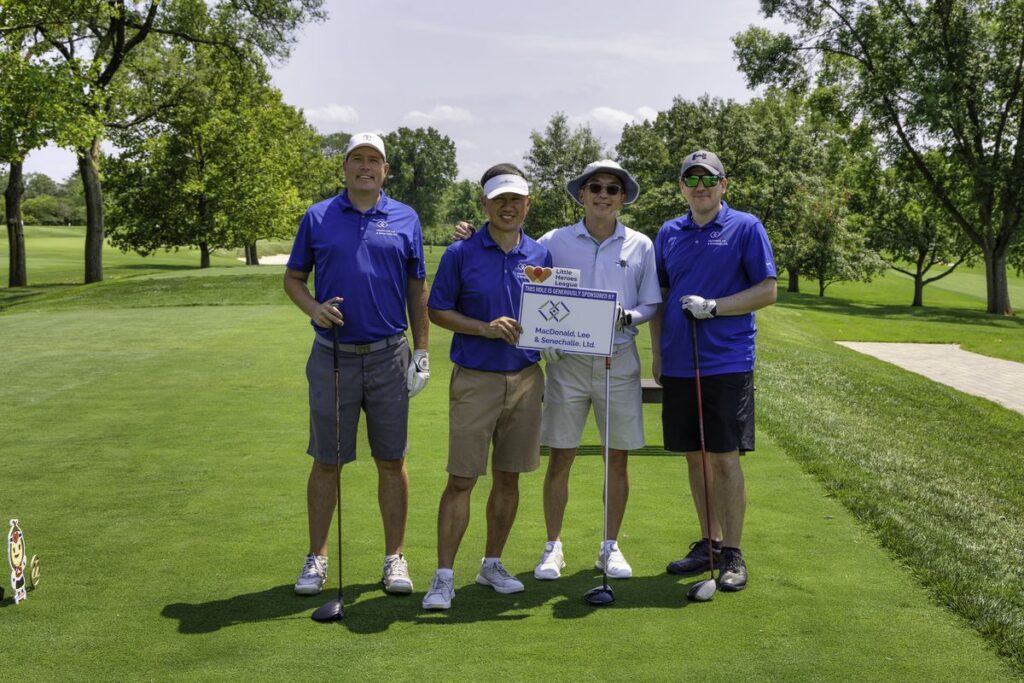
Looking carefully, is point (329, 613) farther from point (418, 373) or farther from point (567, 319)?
point (567, 319)

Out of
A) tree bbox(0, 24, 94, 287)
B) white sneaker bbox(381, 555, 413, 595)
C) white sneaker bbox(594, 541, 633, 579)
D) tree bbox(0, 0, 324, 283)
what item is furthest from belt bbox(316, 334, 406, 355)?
tree bbox(0, 0, 324, 283)

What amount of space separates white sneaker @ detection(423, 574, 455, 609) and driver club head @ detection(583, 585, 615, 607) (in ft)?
2.00

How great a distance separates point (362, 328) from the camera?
4750 millimetres

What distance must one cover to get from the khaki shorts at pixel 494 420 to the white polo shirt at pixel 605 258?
1.87 ft

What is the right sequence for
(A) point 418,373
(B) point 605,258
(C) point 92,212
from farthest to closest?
1. (C) point 92,212
2. (B) point 605,258
3. (A) point 418,373

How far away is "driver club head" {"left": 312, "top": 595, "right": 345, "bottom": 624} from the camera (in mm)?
4227

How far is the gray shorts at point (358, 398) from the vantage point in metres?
4.83

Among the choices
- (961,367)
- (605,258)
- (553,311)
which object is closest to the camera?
(553,311)

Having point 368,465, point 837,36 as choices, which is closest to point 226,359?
point 368,465

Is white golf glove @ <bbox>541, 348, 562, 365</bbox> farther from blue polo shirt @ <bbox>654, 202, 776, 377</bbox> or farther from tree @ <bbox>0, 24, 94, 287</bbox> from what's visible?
tree @ <bbox>0, 24, 94, 287</bbox>

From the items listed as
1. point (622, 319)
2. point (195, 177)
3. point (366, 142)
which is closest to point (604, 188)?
point (622, 319)

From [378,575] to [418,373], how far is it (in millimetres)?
1009

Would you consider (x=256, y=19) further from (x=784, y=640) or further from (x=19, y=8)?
(x=784, y=640)

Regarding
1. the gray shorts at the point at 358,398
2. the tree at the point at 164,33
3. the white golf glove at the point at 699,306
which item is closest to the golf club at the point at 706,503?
the white golf glove at the point at 699,306
